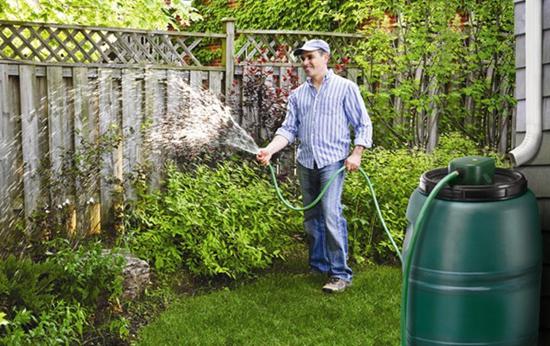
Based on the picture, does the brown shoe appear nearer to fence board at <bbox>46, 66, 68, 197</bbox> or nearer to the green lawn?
the green lawn

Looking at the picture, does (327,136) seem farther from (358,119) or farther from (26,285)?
(26,285)

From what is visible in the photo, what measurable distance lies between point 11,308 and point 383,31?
4.34 m

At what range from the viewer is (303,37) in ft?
22.2

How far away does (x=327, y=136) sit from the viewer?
4.48 meters

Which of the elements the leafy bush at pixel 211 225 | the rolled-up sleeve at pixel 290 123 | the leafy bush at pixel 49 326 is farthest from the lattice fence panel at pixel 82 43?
the leafy bush at pixel 49 326

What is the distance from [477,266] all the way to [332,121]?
6.74ft

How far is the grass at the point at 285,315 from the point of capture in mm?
3941

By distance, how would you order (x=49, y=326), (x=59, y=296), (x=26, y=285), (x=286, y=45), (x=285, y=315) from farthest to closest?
1. (x=286, y=45)
2. (x=285, y=315)
3. (x=59, y=296)
4. (x=26, y=285)
5. (x=49, y=326)

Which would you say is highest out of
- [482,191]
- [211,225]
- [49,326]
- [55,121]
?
[55,121]

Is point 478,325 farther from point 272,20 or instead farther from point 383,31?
point 272,20

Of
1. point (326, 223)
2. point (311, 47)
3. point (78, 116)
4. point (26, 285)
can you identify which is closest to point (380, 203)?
point (326, 223)

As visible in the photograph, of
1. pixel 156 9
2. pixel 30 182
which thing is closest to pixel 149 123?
pixel 30 182

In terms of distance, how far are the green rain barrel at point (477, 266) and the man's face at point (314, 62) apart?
1.89m

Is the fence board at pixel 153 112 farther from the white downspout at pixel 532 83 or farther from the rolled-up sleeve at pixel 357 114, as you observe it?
the white downspout at pixel 532 83
